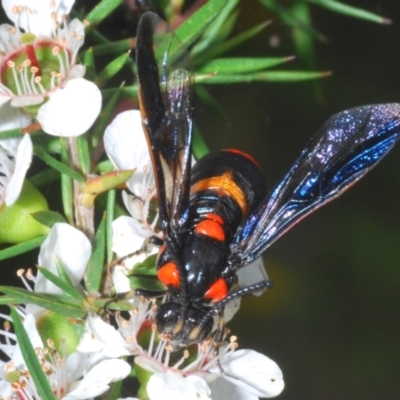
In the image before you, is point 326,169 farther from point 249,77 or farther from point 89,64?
point 89,64

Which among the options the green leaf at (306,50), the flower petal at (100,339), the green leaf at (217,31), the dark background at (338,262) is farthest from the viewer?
the dark background at (338,262)

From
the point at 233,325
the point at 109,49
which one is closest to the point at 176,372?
the point at 109,49

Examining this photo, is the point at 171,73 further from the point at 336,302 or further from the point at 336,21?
the point at 336,302

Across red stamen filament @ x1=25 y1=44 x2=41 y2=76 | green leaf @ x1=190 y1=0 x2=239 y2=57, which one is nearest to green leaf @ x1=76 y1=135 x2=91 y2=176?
red stamen filament @ x1=25 y1=44 x2=41 y2=76

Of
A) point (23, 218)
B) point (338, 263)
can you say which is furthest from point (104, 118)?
point (338, 263)

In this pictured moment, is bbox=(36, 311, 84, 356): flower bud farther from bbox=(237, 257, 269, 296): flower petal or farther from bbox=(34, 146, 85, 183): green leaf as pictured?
bbox=(237, 257, 269, 296): flower petal

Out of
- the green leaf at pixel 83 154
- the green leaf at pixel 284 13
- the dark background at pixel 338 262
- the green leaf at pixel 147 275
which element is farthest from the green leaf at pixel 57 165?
the dark background at pixel 338 262

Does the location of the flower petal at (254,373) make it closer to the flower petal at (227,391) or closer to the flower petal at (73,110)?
the flower petal at (227,391)
